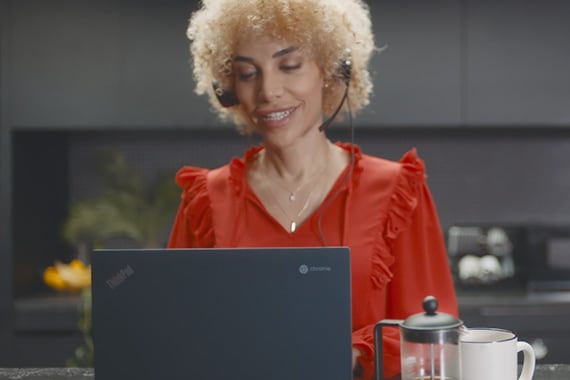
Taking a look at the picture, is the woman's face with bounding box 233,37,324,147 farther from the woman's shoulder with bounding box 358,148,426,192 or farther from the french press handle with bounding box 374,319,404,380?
the french press handle with bounding box 374,319,404,380

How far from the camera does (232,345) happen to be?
0.91m

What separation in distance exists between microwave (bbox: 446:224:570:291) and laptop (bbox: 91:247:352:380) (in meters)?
2.35

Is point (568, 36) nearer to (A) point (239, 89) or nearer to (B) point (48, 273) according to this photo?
(A) point (239, 89)

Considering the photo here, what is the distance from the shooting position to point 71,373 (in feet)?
4.55

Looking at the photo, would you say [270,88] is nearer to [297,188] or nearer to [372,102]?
[297,188]

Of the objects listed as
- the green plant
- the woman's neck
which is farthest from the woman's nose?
the green plant

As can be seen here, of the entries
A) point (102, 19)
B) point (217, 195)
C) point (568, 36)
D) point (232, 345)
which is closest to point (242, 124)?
point (217, 195)

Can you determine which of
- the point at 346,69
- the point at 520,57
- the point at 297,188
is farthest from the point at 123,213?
the point at 346,69

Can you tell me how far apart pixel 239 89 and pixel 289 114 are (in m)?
0.10

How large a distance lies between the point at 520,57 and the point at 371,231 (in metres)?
1.78

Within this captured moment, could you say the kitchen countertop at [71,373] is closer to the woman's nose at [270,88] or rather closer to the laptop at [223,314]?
the laptop at [223,314]

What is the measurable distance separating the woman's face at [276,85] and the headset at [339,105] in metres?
0.04

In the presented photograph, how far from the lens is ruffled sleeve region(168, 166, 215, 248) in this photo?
5.21 feet

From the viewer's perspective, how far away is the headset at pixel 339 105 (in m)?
1.53
